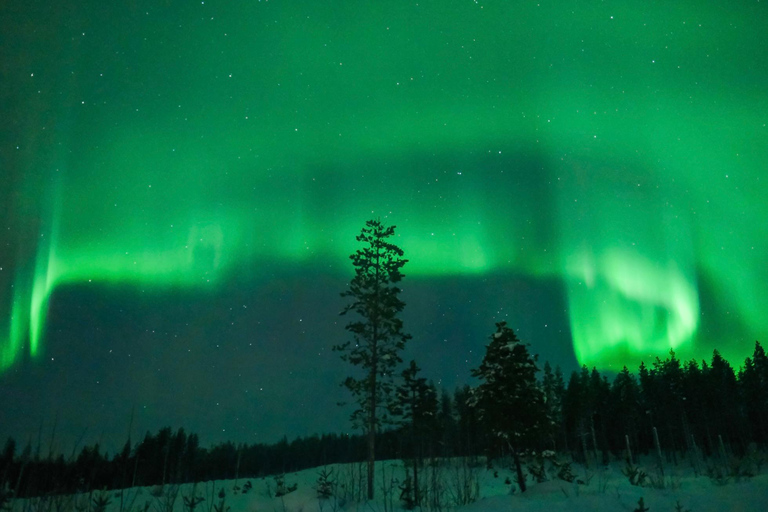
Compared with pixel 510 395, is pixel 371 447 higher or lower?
lower

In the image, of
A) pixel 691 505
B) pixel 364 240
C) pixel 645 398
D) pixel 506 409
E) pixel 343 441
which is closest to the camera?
pixel 691 505

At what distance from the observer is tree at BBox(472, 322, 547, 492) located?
27.3 metres

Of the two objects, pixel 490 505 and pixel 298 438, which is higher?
pixel 490 505

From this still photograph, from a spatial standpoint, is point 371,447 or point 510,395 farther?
point 371,447

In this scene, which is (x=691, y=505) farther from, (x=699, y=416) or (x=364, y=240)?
(x=699, y=416)

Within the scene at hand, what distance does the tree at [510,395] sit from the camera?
27328 mm

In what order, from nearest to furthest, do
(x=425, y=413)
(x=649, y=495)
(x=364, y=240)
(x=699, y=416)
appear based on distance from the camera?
1. (x=649, y=495)
2. (x=364, y=240)
3. (x=425, y=413)
4. (x=699, y=416)

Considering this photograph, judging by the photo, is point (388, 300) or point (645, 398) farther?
point (645, 398)

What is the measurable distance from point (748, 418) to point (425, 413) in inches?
2142

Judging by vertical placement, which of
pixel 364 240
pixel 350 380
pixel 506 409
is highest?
pixel 364 240

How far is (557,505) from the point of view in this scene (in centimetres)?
1563

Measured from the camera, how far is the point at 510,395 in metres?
27.8

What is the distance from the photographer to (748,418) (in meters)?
69.3

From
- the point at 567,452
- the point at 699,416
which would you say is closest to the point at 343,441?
the point at 567,452
